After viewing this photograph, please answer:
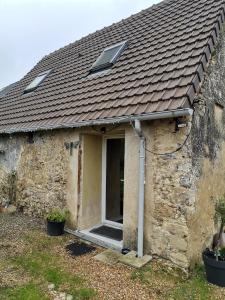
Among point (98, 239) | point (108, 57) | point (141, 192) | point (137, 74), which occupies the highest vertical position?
point (108, 57)

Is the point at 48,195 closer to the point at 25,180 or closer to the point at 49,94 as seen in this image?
the point at 25,180

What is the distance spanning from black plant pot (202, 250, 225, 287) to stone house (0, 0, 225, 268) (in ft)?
1.07

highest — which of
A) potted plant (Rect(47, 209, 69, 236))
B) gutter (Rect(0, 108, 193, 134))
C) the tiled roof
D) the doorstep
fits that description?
the tiled roof

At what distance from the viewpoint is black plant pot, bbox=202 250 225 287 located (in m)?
4.61

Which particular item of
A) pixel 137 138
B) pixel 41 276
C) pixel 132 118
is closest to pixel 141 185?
pixel 137 138

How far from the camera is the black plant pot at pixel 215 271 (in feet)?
15.1

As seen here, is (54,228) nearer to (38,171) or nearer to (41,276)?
(41,276)

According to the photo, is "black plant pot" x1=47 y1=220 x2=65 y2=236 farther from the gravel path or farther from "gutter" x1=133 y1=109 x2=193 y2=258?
"gutter" x1=133 y1=109 x2=193 y2=258

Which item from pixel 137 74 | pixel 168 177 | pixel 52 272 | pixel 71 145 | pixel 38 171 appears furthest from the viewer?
pixel 38 171

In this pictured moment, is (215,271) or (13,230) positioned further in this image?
(13,230)

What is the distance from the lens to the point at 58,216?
22.7 feet

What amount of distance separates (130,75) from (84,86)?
174 centimetres

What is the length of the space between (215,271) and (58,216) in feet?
12.2

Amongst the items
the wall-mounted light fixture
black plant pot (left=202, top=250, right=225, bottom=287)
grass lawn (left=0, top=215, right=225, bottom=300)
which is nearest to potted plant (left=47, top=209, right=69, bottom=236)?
grass lawn (left=0, top=215, right=225, bottom=300)
